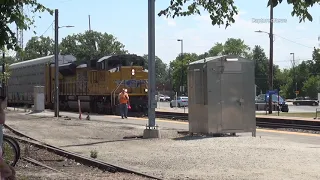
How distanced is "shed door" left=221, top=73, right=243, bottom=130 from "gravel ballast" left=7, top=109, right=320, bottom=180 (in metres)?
0.74

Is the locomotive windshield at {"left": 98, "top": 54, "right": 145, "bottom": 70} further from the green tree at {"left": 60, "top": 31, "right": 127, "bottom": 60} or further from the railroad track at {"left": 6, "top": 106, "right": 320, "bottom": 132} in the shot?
the green tree at {"left": 60, "top": 31, "right": 127, "bottom": 60}

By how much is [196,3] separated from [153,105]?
881cm

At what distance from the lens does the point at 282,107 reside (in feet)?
135

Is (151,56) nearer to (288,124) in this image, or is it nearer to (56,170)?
(56,170)

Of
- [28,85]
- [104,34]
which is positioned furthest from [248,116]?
[104,34]

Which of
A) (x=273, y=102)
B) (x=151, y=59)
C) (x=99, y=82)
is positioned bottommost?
(x=273, y=102)

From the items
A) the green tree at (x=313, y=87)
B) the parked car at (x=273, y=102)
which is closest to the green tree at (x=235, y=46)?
the green tree at (x=313, y=87)

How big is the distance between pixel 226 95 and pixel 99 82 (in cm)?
1886

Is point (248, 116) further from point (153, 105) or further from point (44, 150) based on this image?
point (44, 150)

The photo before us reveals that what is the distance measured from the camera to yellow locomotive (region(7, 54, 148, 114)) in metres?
31.9

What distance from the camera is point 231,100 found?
594 inches

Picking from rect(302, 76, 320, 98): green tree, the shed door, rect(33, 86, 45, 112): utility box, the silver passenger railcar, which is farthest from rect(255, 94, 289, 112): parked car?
rect(302, 76, 320, 98): green tree

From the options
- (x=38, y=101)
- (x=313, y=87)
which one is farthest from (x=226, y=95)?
→ (x=313, y=87)

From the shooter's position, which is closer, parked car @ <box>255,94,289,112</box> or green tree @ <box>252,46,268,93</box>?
parked car @ <box>255,94,289,112</box>
